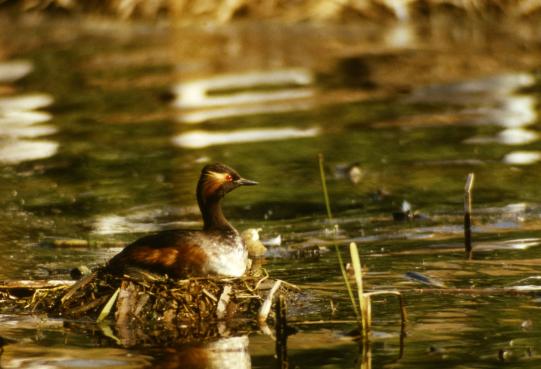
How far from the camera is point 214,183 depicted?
11195mm

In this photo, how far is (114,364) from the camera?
9180 millimetres

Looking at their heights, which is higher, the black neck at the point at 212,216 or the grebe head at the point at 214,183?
the grebe head at the point at 214,183

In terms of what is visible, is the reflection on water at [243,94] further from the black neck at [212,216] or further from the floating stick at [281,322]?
the floating stick at [281,322]

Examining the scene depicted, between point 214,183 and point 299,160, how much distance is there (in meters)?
6.06

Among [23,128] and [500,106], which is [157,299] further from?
[500,106]

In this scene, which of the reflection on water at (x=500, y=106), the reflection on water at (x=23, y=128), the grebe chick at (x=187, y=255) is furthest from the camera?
the reflection on water at (x=23, y=128)

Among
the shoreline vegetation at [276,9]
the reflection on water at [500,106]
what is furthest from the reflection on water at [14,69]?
the reflection on water at [500,106]

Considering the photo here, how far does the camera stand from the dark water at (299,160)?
9.73 meters

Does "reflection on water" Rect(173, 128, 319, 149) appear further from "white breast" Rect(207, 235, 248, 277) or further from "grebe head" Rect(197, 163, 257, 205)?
"white breast" Rect(207, 235, 248, 277)

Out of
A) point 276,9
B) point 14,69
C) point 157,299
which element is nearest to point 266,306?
point 157,299

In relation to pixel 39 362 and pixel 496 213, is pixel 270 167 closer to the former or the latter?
pixel 496 213

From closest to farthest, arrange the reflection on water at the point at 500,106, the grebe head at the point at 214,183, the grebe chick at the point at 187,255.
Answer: the grebe chick at the point at 187,255 < the grebe head at the point at 214,183 < the reflection on water at the point at 500,106

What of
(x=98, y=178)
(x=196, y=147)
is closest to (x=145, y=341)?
(x=98, y=178)

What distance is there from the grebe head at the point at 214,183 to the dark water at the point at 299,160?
2.91ft
